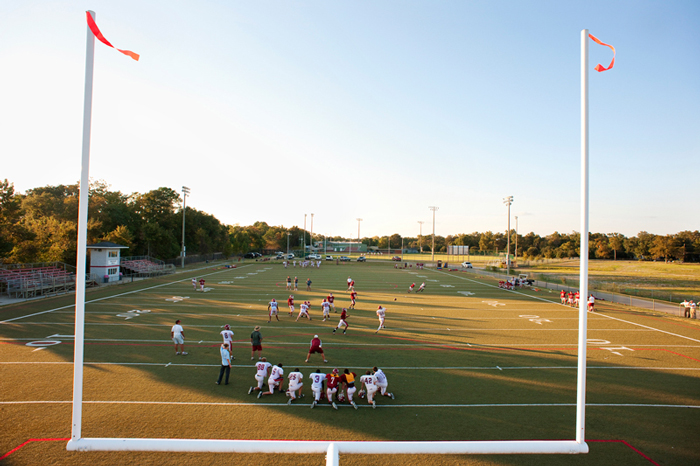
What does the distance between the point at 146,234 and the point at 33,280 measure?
24661mm

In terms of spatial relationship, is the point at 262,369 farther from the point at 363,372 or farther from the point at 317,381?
the point at 363,372

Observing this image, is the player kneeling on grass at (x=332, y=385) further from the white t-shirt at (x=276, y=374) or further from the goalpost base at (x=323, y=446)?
the goalpost base at (x=323, y=446)

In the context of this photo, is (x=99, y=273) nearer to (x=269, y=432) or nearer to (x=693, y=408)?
(x=269, y=432)

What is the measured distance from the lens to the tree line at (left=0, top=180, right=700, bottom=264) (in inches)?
1209

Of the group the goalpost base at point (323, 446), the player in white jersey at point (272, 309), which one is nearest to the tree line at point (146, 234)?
the player in white jersey at point (272, 309)

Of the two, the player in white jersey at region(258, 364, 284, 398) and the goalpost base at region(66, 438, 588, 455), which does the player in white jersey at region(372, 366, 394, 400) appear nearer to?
the player in white jersey at region(258, 364, 284, 398)

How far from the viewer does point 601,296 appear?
31.6 metres

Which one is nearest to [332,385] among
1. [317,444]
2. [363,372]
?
[363,372]

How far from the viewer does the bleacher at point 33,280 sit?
25062 mm

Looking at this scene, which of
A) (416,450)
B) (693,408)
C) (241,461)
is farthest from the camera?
(693,408)

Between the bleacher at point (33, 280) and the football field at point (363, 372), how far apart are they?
164 inches

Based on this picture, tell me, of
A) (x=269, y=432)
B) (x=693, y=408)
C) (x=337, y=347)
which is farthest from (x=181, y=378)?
Answer: (x=693, y=408)

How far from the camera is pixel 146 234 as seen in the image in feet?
163

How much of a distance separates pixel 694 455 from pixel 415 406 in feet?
20.2
